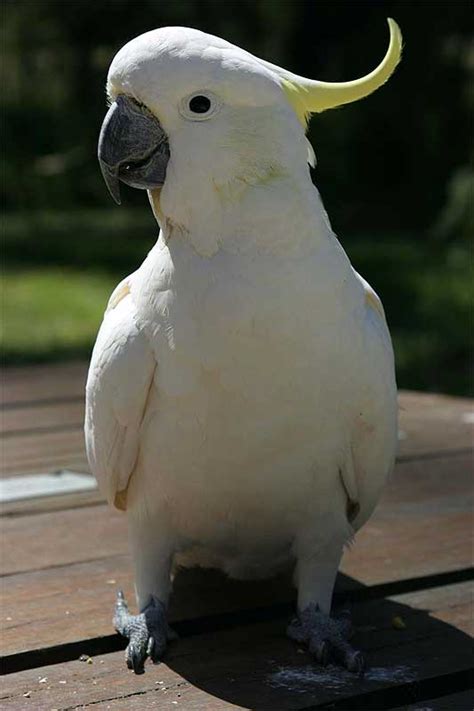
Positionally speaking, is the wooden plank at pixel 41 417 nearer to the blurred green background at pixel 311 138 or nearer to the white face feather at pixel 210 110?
the white face feather at pixel 210 110

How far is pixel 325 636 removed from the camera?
7.11 ft

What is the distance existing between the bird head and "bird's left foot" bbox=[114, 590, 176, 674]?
797mm

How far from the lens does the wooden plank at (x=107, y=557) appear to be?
2.38 m

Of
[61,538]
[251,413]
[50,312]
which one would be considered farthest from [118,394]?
[50,312]

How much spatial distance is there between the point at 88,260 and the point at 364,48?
292cm

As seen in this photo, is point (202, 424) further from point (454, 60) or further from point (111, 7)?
point (454, 60)

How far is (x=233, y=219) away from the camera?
2.04 metres

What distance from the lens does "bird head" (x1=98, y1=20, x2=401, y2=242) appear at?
1989mm

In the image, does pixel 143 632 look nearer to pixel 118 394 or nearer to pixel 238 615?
pixel 238 615

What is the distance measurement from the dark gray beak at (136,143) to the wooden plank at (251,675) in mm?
896

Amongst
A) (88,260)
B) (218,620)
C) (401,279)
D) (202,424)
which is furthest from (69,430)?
(88,260)

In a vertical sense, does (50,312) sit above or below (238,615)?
below

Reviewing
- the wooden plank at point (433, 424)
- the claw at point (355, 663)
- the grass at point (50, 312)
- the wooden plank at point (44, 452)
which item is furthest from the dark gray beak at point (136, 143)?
the grass at point (50, 312)

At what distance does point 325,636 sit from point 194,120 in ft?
3.25
